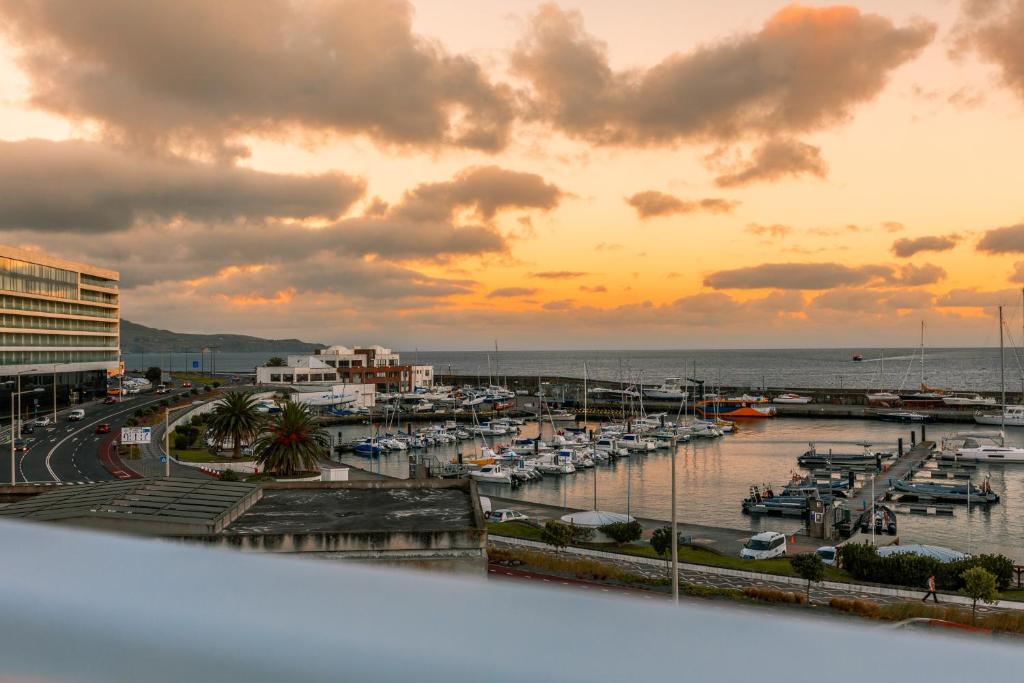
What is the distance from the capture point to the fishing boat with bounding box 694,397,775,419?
260ft

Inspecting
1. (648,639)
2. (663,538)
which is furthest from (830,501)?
(648,639)

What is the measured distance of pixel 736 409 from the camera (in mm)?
81812

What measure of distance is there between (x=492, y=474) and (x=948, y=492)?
74.3 feet

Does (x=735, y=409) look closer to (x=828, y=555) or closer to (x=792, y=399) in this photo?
(x=792, y=399)

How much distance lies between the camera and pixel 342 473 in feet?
118

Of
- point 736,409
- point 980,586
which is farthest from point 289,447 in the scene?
point 736,409

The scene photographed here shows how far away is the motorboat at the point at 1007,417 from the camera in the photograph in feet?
224

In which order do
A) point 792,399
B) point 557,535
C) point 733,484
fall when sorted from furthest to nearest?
point 792,399
point 733,484
point 557,535

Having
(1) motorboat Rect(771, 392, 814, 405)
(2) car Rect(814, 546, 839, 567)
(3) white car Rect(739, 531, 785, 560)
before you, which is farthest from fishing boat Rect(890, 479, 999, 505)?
(1) motorboat Rect(771, 392, 814, 405)

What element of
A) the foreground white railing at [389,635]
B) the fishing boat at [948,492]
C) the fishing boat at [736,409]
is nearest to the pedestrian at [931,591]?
the fishing boat at [948,492]

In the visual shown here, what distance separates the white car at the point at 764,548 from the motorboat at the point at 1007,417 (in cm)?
5142

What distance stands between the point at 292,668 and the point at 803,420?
83.6 metres

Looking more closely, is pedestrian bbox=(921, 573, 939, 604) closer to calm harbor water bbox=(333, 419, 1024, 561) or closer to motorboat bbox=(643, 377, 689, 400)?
calm harbor water bbox=(333, 419, 1024, 561)

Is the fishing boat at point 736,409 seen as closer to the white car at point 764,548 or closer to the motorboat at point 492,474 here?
the motorboat at point 492,474
